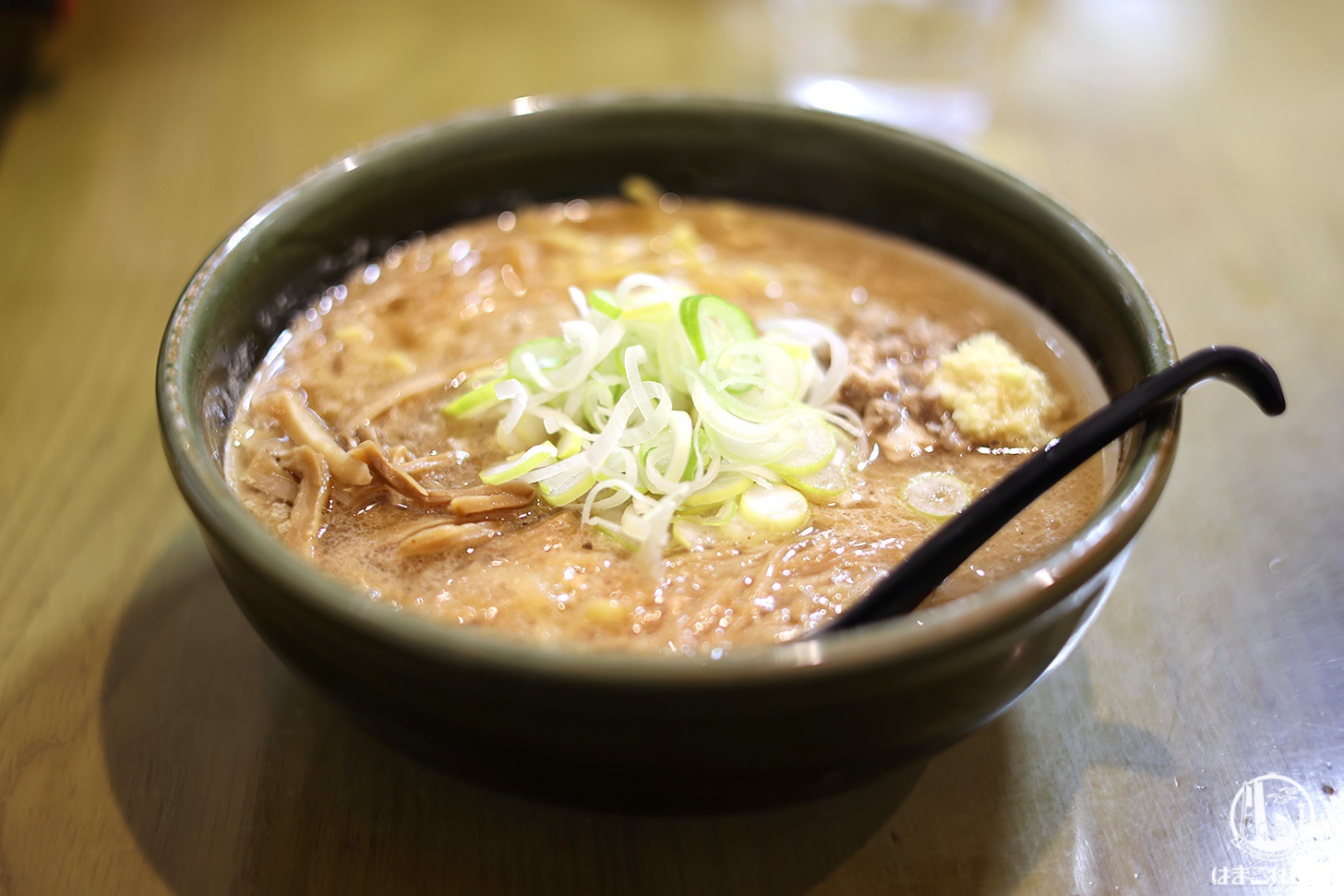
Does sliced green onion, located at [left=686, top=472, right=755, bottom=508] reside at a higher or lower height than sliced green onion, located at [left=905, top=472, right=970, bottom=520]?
lower

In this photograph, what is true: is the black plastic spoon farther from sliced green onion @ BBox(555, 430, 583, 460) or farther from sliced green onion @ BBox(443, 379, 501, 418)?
sliced green onion @ BBox(443, 379, 501, 418)

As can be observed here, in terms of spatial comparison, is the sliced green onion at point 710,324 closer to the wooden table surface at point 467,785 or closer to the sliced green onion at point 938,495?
the sliced green onion at point 938,495

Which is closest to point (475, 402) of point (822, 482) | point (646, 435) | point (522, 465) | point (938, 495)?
point (522, 465)

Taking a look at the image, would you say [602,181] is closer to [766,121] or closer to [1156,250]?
[766,121]

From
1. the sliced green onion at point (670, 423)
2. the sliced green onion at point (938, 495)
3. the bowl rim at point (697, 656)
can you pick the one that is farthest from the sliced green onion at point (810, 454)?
the bowl rim at point (697, 656)

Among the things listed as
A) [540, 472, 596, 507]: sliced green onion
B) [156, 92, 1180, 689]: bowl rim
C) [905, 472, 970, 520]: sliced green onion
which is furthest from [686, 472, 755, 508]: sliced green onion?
[156, 92, 1180, 689]: bowl rim

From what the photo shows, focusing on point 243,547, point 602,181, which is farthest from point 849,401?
point 243,547

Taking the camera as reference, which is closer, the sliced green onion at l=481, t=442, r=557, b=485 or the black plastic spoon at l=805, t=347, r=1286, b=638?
the black plastic spoon at l=805, t=347, r=1286, b=638
